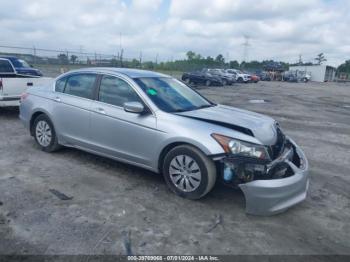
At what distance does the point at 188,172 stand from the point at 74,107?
231cm

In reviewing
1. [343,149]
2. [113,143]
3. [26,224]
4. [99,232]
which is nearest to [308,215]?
[99,232]

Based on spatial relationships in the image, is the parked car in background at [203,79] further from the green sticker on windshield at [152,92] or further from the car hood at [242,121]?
the green sticker on windshield at [152,92]

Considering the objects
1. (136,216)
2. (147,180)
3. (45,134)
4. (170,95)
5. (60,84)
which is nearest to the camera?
(136,216)

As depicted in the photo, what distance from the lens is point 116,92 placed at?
509cm

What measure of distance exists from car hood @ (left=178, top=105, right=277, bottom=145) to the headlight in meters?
0.21

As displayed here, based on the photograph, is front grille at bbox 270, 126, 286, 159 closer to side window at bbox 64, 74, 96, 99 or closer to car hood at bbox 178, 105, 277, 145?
car hood at bbox 178, 105, 277, 145

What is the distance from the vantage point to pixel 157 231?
3582 millimetres

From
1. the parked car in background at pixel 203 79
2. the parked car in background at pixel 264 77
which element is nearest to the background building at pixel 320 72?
the parked car in background at pixel 264 77

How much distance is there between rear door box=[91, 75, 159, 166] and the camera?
4598 millimetres

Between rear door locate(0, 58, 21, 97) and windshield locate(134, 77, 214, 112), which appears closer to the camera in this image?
windshield locate(134, 77, 214, 112)

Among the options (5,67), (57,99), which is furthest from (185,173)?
(5,67)

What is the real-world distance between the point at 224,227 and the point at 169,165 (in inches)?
42.8

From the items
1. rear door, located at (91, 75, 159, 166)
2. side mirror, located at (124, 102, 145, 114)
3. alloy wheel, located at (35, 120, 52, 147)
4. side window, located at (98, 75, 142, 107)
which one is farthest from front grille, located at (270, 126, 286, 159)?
alloy wheel, located at (35, 120, 52, 147)

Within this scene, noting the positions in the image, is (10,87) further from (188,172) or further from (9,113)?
(188,172)
